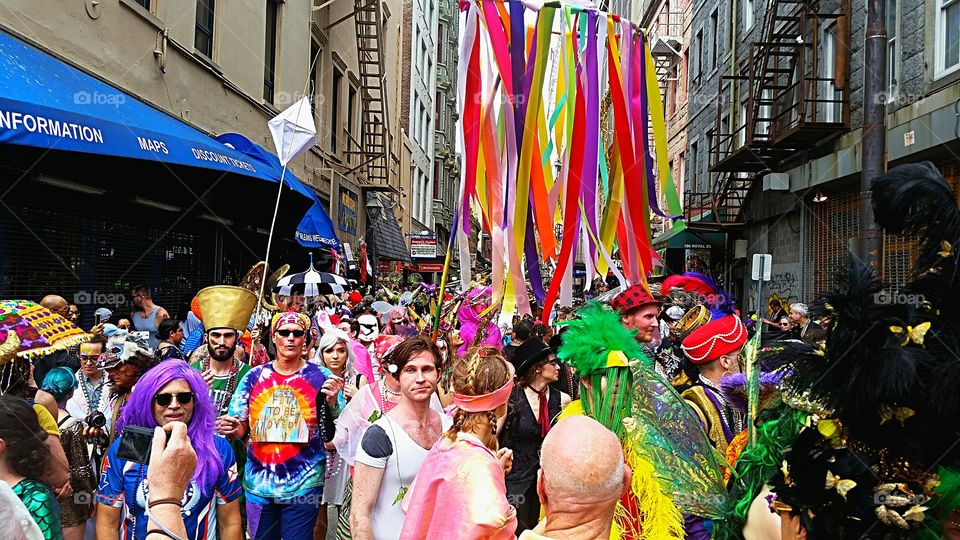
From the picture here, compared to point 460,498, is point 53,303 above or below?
above

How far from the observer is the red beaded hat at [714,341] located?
423cm

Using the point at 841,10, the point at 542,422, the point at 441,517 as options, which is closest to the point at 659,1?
the point at 841,10

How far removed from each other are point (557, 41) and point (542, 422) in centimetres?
279

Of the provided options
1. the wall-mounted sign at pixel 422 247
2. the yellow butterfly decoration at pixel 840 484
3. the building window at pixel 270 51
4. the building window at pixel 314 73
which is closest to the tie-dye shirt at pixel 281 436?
the yellow butterfly decoration at pixel 840 484

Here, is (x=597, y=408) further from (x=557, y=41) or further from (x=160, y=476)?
(x=557, y=41)

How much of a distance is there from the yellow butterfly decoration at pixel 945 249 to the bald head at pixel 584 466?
103 cm

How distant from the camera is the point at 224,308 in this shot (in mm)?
5668

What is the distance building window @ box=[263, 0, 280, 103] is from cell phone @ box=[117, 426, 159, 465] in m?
14.0

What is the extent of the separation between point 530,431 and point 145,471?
2.52 m

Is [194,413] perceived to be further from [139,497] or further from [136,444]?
[136,444]

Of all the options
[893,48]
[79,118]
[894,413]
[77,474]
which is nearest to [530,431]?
[77,474]

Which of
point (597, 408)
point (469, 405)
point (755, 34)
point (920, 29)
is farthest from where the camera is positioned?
point (755, 34)

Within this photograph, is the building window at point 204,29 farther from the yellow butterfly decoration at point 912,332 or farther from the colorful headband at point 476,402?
the yellow butterfly decoration at point 912,332

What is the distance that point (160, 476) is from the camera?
2.63 m
